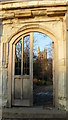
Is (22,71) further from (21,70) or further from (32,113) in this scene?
(32,113)

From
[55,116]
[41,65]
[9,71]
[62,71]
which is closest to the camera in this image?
[55,116]

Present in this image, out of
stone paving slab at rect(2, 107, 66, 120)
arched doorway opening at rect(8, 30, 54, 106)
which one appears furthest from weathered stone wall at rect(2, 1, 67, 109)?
stone paving slab at rect(2, 107, 66, 120)

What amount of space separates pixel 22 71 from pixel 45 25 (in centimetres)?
158

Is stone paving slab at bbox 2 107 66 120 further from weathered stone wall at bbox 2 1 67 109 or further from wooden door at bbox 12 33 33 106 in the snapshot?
wooden door at bbox 12 33 33 106

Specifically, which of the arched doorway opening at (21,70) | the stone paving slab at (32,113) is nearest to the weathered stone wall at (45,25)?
the arched doorway opening at (21,70)

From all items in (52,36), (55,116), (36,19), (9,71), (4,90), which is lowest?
(55,116)

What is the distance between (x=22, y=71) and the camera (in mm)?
4324

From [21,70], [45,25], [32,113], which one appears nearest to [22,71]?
[21,70]

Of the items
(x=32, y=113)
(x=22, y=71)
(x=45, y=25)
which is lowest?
Result: (x=32, y=113)

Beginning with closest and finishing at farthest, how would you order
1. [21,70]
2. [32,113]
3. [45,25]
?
1. [32,113]
2. [45,25]
3. [21,70]

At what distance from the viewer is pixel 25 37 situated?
4469mm

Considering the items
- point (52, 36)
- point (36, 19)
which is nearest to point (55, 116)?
point (52, 36)

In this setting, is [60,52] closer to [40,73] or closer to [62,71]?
[62,71]

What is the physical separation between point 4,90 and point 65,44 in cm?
229
